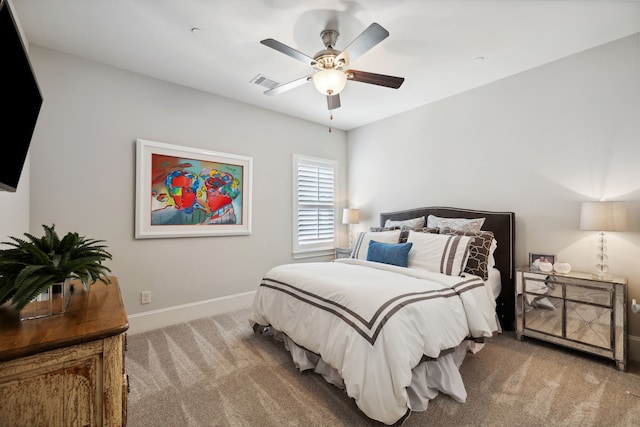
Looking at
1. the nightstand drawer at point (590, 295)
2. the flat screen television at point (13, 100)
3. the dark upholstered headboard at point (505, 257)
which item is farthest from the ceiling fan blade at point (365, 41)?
the nightstand drawer at point (590, 295)

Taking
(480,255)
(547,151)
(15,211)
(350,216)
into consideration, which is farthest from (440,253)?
(15,211)

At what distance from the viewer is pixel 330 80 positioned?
84.5 inches

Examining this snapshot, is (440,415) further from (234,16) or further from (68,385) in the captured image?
(234,16)

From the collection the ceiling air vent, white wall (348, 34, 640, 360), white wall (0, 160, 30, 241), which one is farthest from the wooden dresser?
white wall (348, 34, 640, 360)

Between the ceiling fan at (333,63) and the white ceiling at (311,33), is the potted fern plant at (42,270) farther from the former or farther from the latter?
the white ceiling at (311,33)

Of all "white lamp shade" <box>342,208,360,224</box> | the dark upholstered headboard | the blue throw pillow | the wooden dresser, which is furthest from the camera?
"white lamp shade" <box>342,208,360,224</box>

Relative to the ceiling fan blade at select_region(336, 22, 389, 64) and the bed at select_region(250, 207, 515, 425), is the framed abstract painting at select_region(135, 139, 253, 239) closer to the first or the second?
the bed at select_region(250, 207, 515, 425)

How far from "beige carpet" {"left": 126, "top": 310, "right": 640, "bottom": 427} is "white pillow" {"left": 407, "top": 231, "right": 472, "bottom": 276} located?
78 centimetres

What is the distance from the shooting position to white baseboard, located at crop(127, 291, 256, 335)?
2984 mm

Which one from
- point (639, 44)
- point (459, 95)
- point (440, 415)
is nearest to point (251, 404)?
point (440, 415)

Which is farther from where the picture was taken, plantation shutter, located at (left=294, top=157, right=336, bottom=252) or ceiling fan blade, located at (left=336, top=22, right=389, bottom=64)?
plantation shutter, located at (left=294, top=157, right=336, bottom=252)

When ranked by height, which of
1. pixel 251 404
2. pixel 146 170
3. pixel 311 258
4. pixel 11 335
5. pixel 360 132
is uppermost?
pixel 360 132

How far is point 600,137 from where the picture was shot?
2.55 m

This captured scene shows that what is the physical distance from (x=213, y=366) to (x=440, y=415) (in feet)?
5.50
